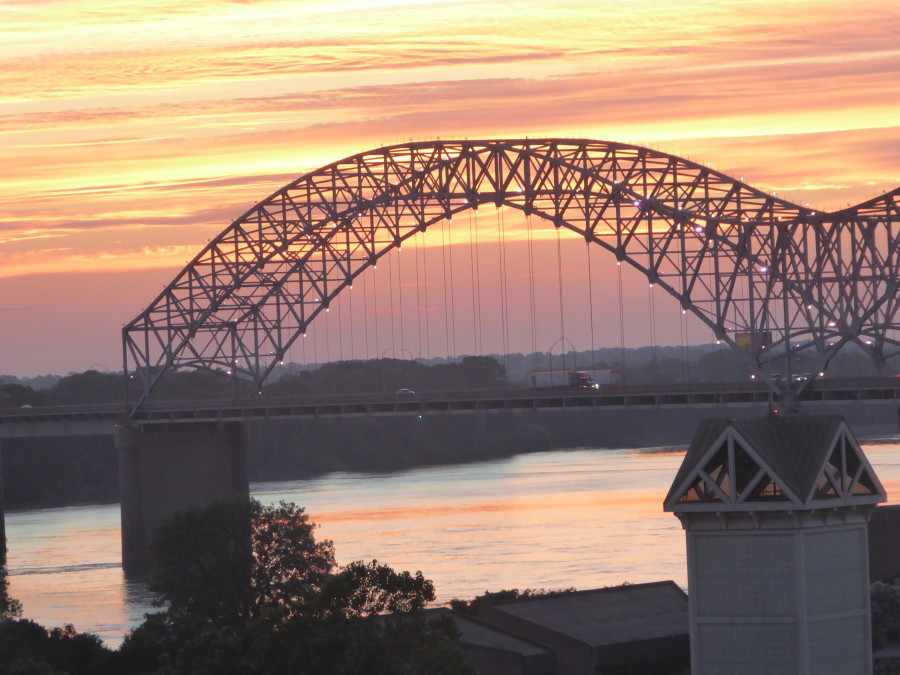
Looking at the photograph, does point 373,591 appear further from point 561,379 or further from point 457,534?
point 561,379

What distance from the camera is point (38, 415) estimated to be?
92625 millimetres

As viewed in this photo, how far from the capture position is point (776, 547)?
28.0 m

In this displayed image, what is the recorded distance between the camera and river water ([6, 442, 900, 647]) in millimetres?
59719

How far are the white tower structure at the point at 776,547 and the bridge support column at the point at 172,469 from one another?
5062 centimetres

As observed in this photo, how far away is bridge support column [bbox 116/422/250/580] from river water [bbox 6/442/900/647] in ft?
7.14

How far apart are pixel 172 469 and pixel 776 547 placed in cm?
5830

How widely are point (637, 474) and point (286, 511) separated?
6157 centimetres

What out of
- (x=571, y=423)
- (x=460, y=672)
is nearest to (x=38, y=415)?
(x=460, y=672)

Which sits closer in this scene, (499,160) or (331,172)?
(499,160)

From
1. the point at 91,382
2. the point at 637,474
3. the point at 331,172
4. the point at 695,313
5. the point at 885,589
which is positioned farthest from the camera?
the point at 91,382

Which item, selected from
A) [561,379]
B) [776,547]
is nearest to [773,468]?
[776,547]

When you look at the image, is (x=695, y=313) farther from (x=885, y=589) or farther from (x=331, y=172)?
(x=885, y=589)

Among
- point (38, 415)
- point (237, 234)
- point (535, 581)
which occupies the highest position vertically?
point (237, 234)

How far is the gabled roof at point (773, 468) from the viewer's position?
27.9m
